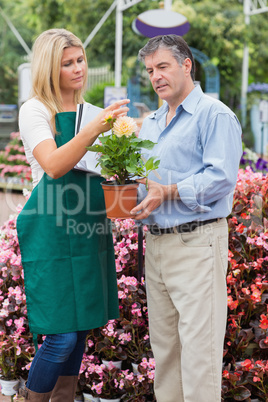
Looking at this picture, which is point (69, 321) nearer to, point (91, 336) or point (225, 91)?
point (91, 336)

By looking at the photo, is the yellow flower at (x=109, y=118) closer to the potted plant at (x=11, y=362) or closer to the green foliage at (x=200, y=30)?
the potted plant at (x=11, y=362)

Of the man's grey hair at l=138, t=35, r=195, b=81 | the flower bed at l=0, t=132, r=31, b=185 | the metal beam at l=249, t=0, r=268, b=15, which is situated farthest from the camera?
the metal beam at l=249, t=0, r=268, b=15

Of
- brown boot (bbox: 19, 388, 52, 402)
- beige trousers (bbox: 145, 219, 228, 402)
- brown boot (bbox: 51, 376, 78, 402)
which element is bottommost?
brown boot (bbox: 51, 376, 78, 402)

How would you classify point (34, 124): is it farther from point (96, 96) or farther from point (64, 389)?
point (96, 96)

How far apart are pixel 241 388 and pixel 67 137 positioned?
160 centimetres

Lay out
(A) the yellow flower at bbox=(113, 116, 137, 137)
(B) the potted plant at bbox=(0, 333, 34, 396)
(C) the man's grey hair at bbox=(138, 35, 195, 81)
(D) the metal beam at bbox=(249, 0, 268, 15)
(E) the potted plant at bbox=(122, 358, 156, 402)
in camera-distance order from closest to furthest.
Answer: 1. (A) the yellow flower at bbox=(113, 116, 137, 137)
2. (C) the man's grey hair at bbox=(138, 35, 195, 81)
3. (E) the potted plant at bbox=(122, 358, 156, 402)
4. (B) the potted plant at bbox=(0, 333, 34, 396)
5. (D) the metal beam at bbox=(249, 0, 268, 15)

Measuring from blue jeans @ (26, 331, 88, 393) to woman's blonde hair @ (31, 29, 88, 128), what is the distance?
946 mm

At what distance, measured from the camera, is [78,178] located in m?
2.33

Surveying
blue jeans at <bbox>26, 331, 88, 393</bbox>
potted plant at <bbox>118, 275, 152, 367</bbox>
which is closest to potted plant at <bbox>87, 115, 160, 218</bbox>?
blue jeans at <bbox>26, 331, 88, 393</bbox>

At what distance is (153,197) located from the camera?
2.08m

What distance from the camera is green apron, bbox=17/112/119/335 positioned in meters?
2.28

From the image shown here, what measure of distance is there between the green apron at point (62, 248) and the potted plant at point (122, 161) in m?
0.22

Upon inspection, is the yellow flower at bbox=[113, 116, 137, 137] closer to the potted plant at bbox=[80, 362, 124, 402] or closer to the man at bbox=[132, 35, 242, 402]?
the man at bbox=[132, 35, 242, 402]

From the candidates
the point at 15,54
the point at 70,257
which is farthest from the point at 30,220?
the point at 15,54
